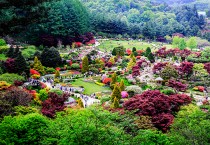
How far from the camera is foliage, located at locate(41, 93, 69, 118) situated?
28.8 m

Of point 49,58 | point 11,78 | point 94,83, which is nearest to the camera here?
point 11,78

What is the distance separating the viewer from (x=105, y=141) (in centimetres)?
1831

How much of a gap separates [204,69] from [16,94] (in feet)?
96.9

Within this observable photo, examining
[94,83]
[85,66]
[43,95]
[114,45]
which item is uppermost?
[43,95]

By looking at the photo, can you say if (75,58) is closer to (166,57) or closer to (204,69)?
(166,57)

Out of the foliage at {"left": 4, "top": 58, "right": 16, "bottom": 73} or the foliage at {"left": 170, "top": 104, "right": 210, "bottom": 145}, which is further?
the foliage at {"left": 4, "top": 58, "right": 16, "bottom": 73}

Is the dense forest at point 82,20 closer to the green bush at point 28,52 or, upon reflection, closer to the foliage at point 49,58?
the green bush at point 28,52

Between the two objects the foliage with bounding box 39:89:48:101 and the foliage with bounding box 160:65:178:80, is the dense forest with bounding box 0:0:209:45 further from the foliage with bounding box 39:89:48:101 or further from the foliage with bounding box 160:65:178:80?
the foliage with bounding box 160:65:178:80

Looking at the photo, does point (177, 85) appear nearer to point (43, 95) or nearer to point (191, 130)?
point (43, 95)

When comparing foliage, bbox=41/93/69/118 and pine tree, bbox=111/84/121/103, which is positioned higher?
foliage, bbox=41/93/69/118

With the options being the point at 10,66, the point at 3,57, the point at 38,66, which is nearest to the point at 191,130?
the point at 10,66

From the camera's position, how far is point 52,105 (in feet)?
102

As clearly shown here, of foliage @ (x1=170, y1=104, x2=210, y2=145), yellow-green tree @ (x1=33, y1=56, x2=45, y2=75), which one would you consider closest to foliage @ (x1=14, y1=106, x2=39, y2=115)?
foliage @ (x1=170, y1=104, x2=210, y2=145)

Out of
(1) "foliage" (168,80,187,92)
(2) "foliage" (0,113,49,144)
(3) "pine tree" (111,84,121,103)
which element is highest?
(2) "foliage" (0,113,49,144)
